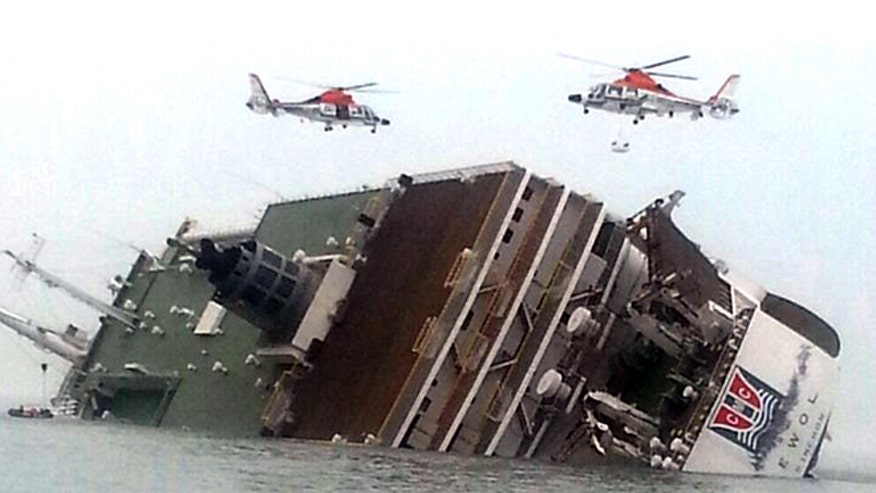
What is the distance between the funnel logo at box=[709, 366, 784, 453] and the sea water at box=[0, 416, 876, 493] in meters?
1.68

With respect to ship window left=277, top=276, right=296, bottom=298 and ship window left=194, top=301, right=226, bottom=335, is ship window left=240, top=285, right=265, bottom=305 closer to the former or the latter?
ship window left=277, top=276, right=296, bottom=298

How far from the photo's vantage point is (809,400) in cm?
5122

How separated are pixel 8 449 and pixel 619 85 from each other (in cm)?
3851

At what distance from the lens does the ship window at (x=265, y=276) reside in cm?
5331

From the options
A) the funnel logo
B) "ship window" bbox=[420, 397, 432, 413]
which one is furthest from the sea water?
"ship window" bbox=[420, 397, 432, 413]

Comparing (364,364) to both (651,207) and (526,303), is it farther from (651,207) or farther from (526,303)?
(651,207)

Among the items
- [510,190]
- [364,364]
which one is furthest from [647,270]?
[364,364]

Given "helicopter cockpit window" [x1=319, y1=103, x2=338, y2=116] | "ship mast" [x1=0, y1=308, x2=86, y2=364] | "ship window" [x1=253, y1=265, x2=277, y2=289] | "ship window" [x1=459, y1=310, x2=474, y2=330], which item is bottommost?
"ship mast" [x1=0, y1=308, x2=86, y2=364]

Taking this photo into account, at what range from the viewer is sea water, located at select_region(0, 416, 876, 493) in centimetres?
3122

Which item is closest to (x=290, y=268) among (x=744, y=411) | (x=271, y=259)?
(x=271, y=259)

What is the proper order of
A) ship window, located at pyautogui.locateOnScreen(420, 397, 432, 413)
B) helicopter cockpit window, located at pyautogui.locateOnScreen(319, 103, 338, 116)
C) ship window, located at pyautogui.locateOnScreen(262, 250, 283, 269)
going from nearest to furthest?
ship window, located at pyautogui.locateOnScreen(420, 397, 432, 413), ship window, located at pyautogui.locateOnScreen(262, 250, 283, 269), helicopter cockpit window, located at pyautogui.locateOnScreen(319, 103, 338, 116)

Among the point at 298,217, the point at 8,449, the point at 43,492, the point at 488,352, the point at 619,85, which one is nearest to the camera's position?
the point at 43,492

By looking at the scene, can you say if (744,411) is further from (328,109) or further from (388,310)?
(328,109)

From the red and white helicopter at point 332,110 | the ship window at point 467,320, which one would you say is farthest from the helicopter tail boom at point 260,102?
the ship window at point 467,320
